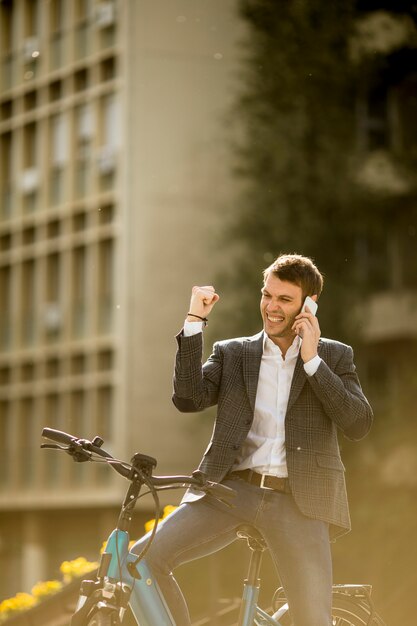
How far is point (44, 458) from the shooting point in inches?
1206

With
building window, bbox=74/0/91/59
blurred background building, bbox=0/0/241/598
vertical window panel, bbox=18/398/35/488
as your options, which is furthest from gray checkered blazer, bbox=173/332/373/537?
building window, bbox=74/0/91/59

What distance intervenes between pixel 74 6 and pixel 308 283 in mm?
28714

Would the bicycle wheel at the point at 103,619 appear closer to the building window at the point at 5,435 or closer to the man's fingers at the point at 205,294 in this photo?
the man's fingers at the point at 205,294

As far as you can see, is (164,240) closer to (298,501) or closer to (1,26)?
(1,26)

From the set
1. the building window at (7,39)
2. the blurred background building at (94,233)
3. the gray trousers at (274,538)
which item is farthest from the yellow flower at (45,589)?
the building window at (7,39)

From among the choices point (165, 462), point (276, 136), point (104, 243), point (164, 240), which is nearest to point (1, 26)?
point (104, 243)

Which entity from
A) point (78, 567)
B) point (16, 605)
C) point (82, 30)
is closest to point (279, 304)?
point (78, 567)

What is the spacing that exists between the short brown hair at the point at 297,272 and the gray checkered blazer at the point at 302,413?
7.4 inches

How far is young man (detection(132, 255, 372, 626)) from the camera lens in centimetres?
400

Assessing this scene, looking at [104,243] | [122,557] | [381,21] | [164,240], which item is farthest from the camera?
[104,243]

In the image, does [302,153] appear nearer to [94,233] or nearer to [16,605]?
[94,233]

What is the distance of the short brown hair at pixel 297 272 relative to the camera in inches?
161

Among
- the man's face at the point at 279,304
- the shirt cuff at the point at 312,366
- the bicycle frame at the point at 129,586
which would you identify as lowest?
the bicycle frame at the point at 129,586

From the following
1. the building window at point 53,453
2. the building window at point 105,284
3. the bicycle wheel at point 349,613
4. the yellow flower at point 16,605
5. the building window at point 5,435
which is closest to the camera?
the bicycle wheel at point 349,613
